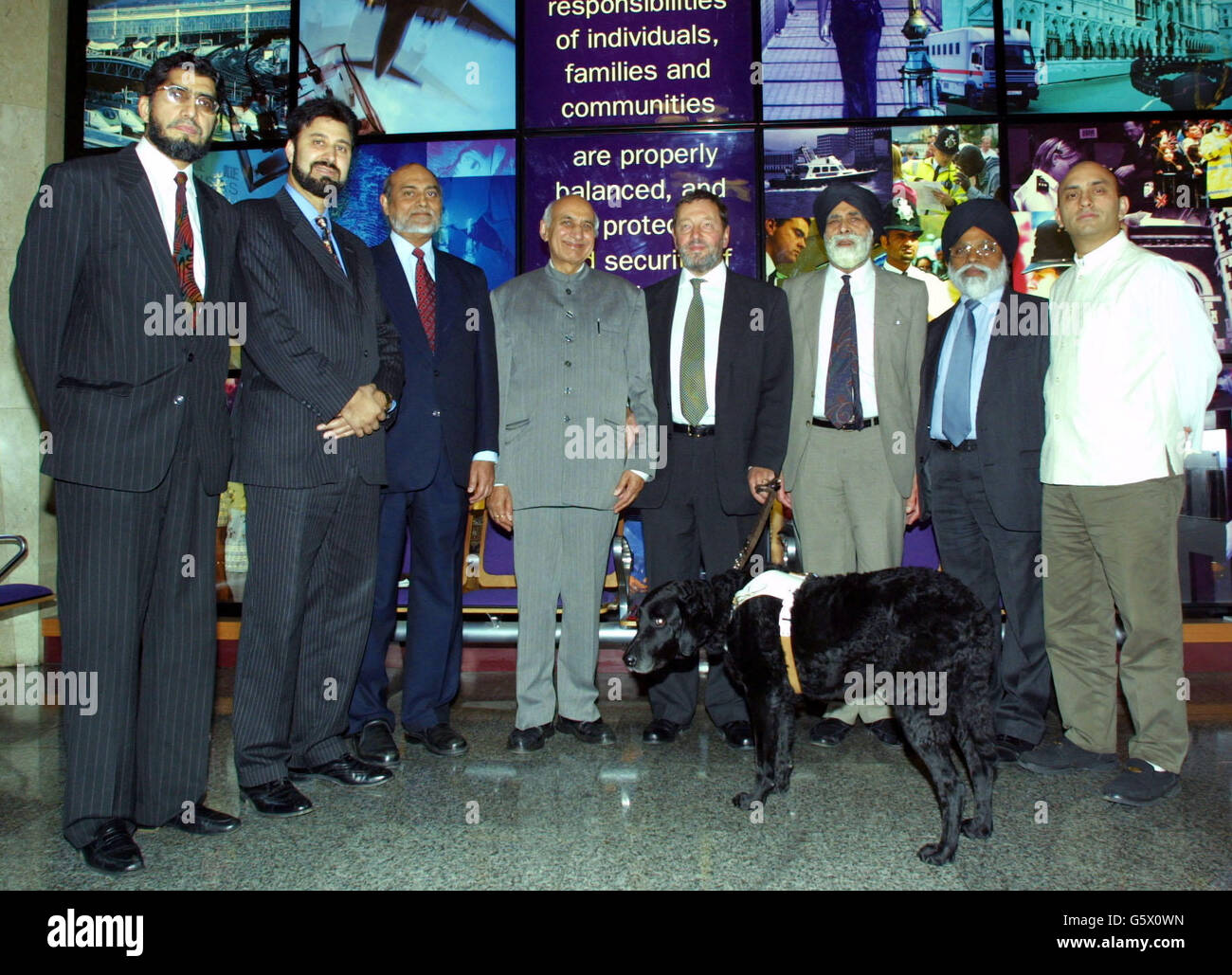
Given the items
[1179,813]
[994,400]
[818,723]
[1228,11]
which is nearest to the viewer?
[1179,813]

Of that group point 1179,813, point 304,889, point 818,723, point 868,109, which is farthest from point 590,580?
point 868,109

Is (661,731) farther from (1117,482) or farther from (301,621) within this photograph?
(1117,482)

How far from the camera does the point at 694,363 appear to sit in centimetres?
377

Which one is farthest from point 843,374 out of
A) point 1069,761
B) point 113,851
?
point 113,851

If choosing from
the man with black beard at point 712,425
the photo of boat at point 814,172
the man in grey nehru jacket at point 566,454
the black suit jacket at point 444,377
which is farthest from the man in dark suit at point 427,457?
A: the photo of boat at point 814,172

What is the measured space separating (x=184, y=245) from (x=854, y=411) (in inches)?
100

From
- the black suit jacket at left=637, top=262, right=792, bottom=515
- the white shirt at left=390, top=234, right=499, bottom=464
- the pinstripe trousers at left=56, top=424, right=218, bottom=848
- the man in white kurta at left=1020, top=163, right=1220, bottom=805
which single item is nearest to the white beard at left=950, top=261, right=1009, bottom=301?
the man in white kurta at left=1020, top=163, right=1220, bottom=805

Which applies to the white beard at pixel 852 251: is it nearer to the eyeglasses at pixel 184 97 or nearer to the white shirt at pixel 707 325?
the white shirt at pixel 707 325

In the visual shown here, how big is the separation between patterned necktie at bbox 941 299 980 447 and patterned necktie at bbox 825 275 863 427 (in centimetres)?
35

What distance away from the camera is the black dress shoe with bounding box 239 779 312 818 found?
2.84 meters

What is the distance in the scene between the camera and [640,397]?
12.3 ft

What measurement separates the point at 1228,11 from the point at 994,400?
3745 mm

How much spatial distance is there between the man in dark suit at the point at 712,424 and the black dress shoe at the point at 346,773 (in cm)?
114
